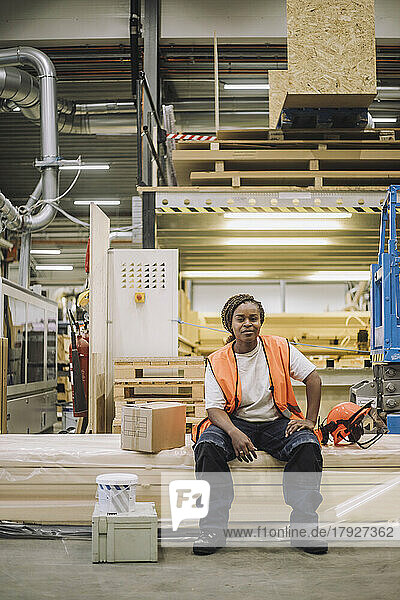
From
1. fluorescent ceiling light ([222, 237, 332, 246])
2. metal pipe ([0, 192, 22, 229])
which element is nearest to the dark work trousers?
fluorescent ceiling light ([222, 237, 332, 246])

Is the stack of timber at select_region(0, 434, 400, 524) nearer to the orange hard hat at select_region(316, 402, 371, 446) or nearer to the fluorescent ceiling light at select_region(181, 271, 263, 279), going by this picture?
the orange hard hat at select_region(316, 402, 371, 446)

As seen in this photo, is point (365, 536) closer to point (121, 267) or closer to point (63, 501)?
point (63, 501)

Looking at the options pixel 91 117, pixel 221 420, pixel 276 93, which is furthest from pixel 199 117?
pixel 221 420

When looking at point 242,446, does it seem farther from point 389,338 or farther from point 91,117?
point 91,117

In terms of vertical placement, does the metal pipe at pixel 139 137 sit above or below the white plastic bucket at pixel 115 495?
above

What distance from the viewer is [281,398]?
4.67 m

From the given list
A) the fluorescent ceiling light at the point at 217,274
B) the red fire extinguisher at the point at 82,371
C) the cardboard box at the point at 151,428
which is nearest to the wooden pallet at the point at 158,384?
the red fire extinguisher at the point at 82,371

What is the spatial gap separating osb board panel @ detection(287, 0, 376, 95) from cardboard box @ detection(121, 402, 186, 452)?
450 centimetres

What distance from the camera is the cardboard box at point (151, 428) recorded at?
4.61 metres

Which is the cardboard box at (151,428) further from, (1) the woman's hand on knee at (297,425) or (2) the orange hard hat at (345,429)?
(2) the orange hard hat at (345,429)

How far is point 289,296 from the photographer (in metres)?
26.7

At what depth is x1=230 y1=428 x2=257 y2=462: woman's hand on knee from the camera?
167 inches

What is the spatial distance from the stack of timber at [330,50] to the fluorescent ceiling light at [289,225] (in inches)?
57.1

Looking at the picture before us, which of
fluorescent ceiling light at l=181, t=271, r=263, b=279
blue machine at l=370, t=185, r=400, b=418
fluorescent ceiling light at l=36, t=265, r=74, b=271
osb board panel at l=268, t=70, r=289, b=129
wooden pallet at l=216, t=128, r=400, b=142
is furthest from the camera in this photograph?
fluorescent ceiling light at l=36, t=265, r=74, b=271
